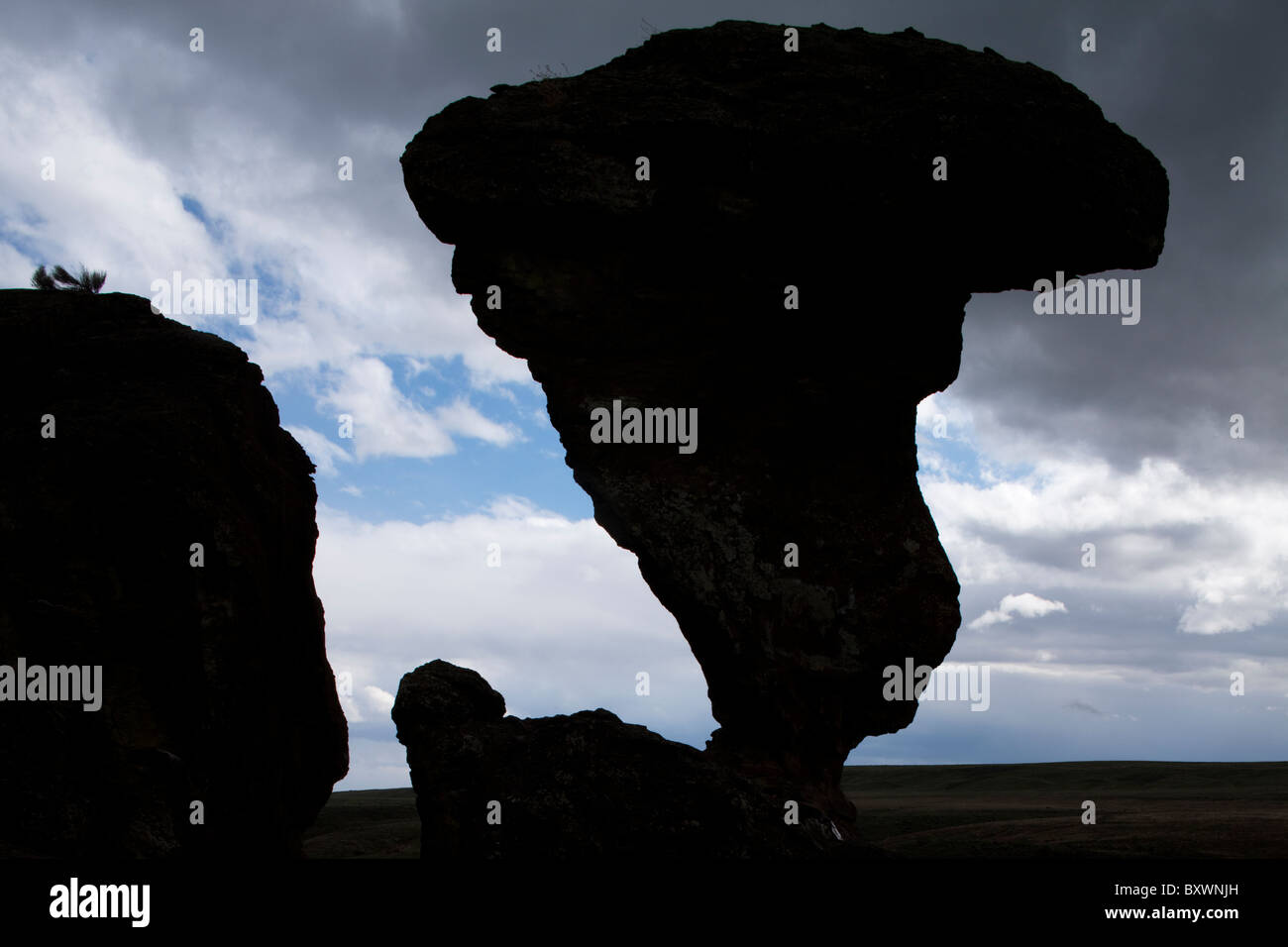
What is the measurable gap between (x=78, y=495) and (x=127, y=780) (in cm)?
403

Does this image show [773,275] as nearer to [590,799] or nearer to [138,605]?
[590,799]

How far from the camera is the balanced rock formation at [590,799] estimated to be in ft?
45.8

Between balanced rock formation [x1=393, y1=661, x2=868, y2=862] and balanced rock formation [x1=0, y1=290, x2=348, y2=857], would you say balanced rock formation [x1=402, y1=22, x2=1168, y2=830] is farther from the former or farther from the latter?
balanced rock formation [x1=0, y1=290, x2=348, y2=857]

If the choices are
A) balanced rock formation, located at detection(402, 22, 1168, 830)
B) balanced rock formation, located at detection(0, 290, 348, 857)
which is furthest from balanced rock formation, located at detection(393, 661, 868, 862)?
balanced rock formation, located at detection(0, 290, 348, 857)

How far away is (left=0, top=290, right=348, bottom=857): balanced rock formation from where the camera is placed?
49.3ft

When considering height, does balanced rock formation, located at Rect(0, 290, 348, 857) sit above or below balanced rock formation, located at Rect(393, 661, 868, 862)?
above

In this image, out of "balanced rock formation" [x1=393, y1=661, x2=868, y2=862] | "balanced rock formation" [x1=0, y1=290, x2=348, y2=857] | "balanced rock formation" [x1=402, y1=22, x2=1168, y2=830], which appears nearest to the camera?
"balanced rock formation" [x1=393, y1=661, x2=868, y2=862]

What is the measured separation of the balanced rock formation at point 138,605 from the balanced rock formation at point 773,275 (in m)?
4.84

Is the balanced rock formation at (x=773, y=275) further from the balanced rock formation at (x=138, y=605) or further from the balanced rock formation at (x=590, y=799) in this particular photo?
the balanced rock formation at (x=138, y=605)

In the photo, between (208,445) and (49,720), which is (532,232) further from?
(49,720)

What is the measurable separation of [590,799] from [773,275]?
8.67 m

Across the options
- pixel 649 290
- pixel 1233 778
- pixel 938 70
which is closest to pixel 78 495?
pixel 649 290

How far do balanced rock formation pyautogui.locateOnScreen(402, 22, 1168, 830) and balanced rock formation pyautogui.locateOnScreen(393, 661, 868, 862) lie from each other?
267 cm

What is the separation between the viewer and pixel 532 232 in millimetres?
17547
